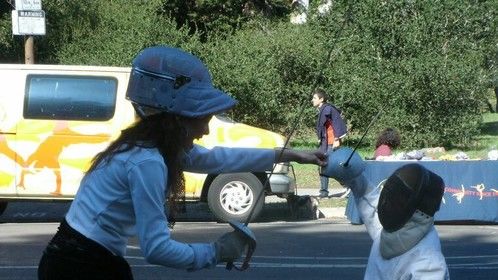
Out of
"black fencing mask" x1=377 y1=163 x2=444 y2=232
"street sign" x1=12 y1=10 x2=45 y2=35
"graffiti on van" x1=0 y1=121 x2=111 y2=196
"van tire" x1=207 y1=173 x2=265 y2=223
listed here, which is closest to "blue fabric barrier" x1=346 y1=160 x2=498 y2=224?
"van tire" x1=207 y1=173 x2=265 y2=223

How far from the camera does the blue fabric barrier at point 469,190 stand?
13.6 meters

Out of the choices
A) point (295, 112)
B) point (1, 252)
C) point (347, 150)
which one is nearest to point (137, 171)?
point (347, 150)

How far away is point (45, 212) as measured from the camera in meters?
15.3

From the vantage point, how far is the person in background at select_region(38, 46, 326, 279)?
3.21m

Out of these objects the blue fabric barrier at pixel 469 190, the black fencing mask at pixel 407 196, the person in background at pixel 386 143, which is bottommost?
the blue fabric barrier at pixel 469 190

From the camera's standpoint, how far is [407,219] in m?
3.52

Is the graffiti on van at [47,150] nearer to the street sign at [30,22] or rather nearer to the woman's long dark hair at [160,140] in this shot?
the street sign at [30,22]

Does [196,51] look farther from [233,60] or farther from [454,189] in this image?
[454,189]

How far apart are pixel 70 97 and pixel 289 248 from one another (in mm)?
3540

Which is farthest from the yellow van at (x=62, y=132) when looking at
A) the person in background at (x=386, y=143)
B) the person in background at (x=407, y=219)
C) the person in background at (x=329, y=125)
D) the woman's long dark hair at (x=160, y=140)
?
the woman's long dark hair at (x=160, y=140)

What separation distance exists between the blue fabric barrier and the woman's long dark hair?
10406mm

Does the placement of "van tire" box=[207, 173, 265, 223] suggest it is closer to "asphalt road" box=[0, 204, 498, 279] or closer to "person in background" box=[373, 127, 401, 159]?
"asphalt road" box=[0, 204, 498, 279]

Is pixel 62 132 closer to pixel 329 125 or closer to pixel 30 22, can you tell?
pixel 30 22

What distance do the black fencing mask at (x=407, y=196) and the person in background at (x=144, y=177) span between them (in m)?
0.57
